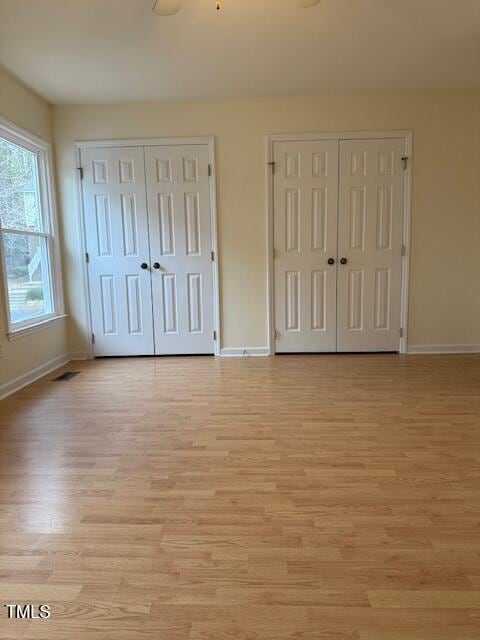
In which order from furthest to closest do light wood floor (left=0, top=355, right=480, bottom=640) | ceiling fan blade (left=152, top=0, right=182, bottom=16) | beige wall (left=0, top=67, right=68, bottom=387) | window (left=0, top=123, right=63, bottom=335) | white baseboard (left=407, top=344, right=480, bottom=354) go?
1. white baseboard (left=407, top=344, right=480, bottom=354)
2. window (left=0, top=123, right=63, bottom=335)
3. beige wall (left=0, top=67, right=68, bottom=387)
4. ceiling fan blade (left=152, top=0, right=182, bottom=16)
5. light wood floor (left=0, top=355, right=480, bottom=640)

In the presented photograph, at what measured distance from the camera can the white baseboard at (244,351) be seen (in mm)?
4348

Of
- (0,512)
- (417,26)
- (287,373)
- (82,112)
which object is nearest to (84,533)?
(0,512)

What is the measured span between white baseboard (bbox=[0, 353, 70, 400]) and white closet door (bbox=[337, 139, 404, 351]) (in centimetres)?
286

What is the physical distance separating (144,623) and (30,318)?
3141 millimetres

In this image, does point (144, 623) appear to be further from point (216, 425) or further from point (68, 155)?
point (68, 155)

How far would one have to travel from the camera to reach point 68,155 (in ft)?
13.5

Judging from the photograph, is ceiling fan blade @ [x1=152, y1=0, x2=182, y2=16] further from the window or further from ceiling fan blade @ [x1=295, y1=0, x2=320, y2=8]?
the window

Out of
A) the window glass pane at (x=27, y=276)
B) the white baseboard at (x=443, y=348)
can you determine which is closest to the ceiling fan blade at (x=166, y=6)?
the window glass pane at (x=27, y=276)

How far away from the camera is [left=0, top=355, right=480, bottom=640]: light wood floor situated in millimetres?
1238

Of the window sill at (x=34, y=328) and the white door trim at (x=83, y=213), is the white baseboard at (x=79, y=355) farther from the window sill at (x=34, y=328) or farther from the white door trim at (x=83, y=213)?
the window sill at (x=34, y=328)

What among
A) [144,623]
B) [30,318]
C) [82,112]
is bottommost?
[144,623]

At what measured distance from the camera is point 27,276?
3.74m

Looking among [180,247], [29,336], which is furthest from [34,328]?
[180,247]

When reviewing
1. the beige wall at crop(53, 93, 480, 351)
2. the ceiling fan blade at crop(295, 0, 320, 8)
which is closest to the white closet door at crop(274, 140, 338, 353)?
the beige wall at crop(53, 93, 480, 351)
